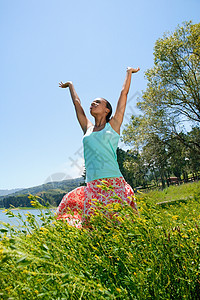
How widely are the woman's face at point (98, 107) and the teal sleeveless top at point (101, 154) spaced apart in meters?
0.37

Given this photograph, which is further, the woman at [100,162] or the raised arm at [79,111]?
the raised arm at [79,111]

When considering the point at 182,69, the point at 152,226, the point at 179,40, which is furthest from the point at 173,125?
the point at 152,226

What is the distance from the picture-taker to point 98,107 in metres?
3.52

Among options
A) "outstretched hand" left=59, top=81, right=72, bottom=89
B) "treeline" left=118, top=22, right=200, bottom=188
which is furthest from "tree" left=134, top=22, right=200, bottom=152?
"outstretched hand" left=59, top=81, right=72, bottom=89

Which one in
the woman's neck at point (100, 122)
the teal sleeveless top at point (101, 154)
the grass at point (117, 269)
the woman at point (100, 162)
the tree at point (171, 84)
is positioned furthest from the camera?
the tree at point (171, 84)

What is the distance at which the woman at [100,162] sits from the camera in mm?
2740

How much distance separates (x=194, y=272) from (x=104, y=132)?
7.11 feet

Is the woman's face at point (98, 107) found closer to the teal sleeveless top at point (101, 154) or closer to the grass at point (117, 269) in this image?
the teal sleeveless top at point (101, 154)

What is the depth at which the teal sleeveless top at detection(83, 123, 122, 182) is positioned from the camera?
288 centimetres

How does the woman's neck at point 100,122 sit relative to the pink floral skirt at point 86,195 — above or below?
above

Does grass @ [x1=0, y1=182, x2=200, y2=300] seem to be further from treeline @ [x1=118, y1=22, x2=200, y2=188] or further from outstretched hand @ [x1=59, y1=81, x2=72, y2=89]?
treeline @ [x1=118, y1=22, x2=200, y2=188]

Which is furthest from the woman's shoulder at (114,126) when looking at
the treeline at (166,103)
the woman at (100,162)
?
the treeline at (166,103)

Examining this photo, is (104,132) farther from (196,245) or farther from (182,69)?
(182,69)

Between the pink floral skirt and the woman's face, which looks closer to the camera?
the pink floral skirt
